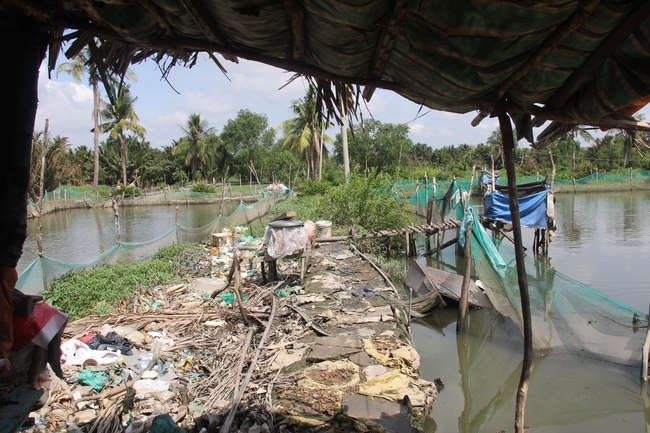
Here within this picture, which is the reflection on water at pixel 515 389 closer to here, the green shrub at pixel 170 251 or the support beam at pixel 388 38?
the support beam at pixel 388 38

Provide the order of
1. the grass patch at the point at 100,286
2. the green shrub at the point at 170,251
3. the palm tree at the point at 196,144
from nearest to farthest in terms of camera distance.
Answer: the grass patch at the point at 100,286 → the green shrub at the point at 170,251 → the palm tree at the point at 196,144

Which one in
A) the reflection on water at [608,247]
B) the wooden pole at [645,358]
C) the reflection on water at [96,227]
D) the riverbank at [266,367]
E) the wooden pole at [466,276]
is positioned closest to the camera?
the riverbank at [266,367]

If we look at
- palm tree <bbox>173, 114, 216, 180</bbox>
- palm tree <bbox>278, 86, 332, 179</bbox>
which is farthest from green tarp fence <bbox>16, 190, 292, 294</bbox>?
palm tree <bbox>173, 114, 216, 180</bbox>

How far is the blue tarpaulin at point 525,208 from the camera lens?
416 inches

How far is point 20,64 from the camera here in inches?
69.6

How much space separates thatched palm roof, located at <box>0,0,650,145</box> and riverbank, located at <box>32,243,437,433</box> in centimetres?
279

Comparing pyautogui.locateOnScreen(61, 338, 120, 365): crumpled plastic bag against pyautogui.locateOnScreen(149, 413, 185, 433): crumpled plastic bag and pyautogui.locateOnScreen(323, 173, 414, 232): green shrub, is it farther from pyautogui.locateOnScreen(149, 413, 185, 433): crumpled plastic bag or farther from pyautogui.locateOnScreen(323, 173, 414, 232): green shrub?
pyautogui.locateOnScreen(323, 173, 414, 232): green shrub

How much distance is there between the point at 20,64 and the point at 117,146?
43.0 m

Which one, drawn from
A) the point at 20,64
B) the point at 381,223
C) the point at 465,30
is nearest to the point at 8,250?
the point at 20,64

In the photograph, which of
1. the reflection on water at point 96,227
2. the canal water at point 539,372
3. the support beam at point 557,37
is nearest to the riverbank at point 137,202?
the reflection on water at point 96,227

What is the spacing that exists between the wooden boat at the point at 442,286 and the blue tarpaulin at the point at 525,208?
3.06 metres

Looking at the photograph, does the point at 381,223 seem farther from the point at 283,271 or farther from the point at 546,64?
the point at 546,64

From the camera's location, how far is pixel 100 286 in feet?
23.1

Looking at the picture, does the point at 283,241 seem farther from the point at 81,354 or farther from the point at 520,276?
the point at 520,276
